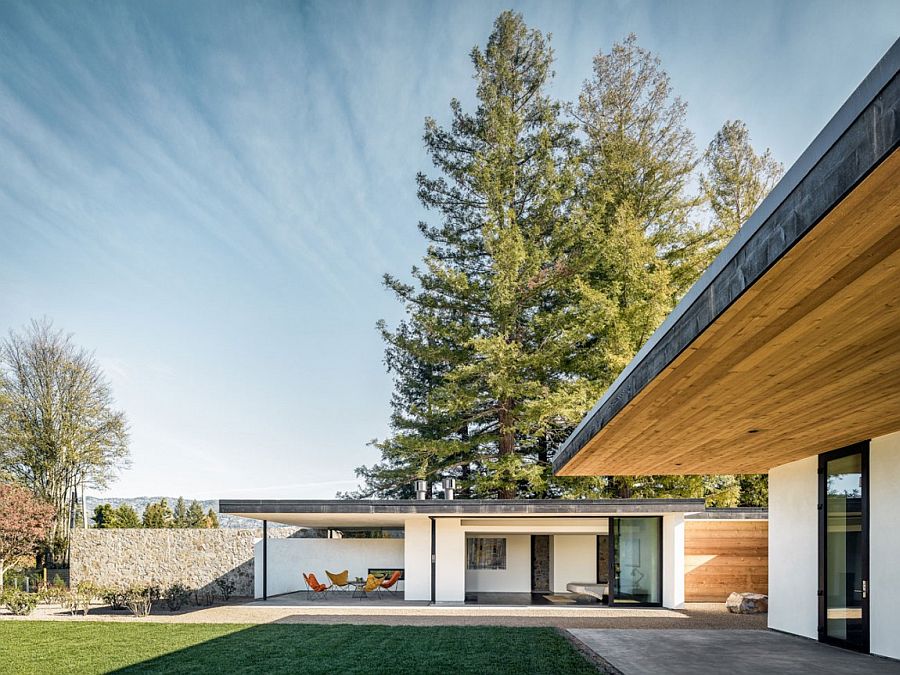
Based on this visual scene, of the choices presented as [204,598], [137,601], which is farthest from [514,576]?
[137,601]

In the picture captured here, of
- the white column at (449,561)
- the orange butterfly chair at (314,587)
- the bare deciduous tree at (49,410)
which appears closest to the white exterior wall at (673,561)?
the white column at (449,561)

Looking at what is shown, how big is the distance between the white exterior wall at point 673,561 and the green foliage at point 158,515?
1797 centimetres

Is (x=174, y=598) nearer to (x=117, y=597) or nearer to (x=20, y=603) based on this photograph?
(x=117, y=597)

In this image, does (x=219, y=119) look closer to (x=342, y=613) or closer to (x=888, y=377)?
(x=342, y=613)

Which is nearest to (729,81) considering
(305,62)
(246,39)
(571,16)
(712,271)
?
(571,16)

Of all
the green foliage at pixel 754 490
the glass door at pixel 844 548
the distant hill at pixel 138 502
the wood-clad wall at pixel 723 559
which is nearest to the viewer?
the glass door at pixel 844 548

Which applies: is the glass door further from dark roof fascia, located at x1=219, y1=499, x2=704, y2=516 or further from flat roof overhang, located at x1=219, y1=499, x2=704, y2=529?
dark roof fascia, located at x1=219, y1=499, x2=704, y2=516

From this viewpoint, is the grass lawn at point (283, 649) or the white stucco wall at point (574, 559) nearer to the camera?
the grass lawn at point (283, 649)

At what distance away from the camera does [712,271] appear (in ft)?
11.9

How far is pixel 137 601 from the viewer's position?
1318cm

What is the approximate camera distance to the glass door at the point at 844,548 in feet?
27.8

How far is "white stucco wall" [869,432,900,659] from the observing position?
309 inches

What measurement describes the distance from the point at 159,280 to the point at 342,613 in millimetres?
9490

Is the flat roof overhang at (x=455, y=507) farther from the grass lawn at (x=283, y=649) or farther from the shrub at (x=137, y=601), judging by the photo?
the grass lawn at (x=283, y=649)
